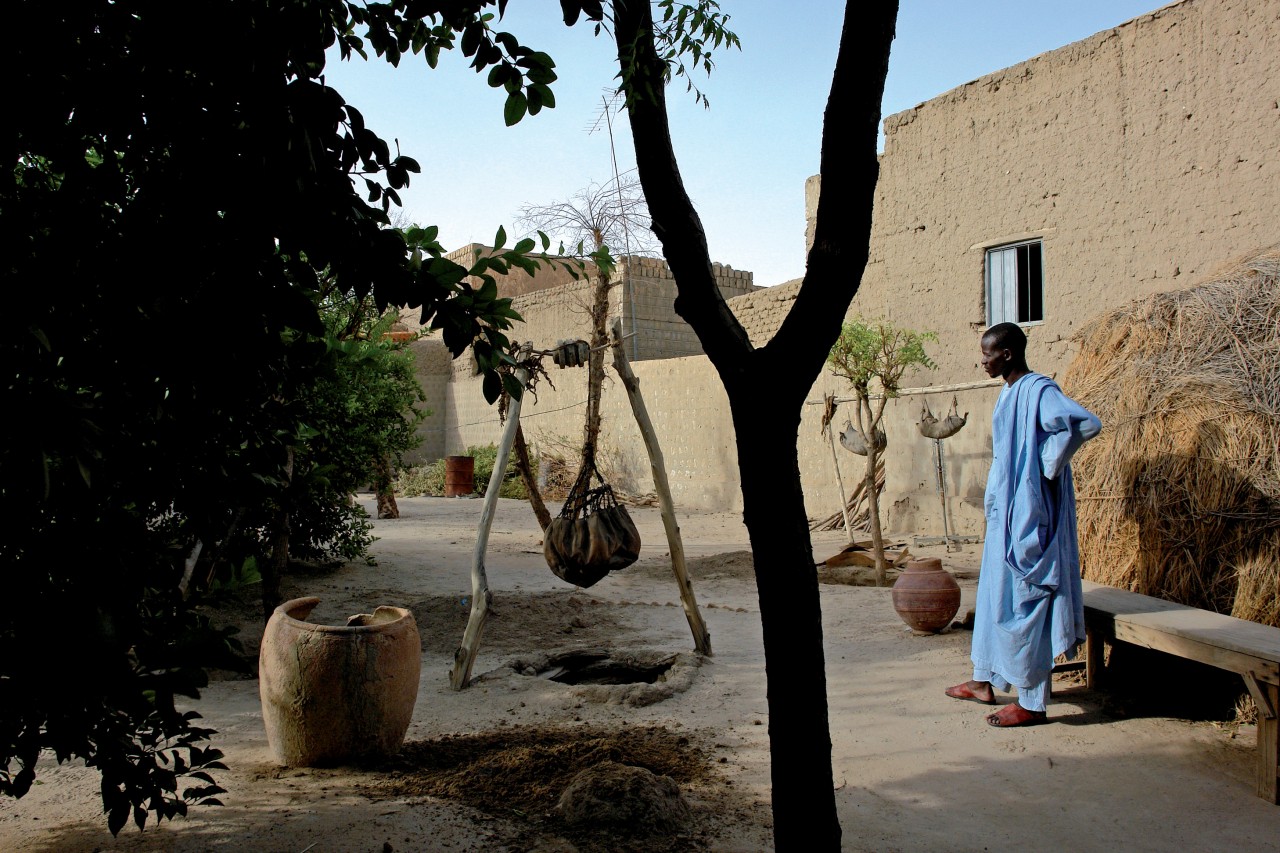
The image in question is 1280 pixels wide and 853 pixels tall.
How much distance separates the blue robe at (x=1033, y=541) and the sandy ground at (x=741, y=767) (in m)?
0.37

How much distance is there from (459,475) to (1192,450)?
616 inches

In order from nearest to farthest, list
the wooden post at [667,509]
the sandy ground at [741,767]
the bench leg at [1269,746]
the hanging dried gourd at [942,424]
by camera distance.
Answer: the sandy ground at [741,767], the bench leg at [1269,746], the wooden post at [667,509], the hanging dried gourd at [942,424]

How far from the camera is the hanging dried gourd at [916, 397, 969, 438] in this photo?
33.1 feet

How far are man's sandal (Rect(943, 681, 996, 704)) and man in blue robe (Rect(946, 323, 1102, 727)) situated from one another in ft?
0.08

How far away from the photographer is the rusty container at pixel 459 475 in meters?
19.0

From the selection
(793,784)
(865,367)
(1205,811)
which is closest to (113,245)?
(793,784)

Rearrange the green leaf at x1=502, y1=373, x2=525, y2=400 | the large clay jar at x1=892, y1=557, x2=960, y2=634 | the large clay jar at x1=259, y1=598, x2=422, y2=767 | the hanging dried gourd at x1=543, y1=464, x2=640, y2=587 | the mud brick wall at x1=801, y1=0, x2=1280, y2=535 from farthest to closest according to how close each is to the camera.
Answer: the mud brick wall at x1=801, y1=0, x2=1280, y2=535
the large clay jar at x1=892, y1=557, x2=960, y2=634
the hanging dried gourd at x1=543, y1=464, x2=640, y2=587
the large clay jar at x1=259, y1=598, x2=422, y2=767
the green leaf at x1=502, y1=373, x2=525, y2=400

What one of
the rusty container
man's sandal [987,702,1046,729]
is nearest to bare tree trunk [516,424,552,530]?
man's sandal [987,702,1046,729]

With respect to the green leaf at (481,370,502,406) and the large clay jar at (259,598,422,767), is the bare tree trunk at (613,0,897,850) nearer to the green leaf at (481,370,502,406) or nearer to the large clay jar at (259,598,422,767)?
the green leaf at (481,370,502,406)

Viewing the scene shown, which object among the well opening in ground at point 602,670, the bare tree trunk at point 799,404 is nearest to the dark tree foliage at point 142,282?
the bare tree trunk at point 799,404

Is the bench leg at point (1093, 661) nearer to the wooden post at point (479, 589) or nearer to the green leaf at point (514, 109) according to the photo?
the wooden post at point (479, 589)

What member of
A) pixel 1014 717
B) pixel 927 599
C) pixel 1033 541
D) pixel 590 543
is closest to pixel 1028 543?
pixel 1033 541

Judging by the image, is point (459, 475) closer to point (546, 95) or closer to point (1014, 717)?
point (1014, 717)

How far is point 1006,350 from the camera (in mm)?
4660
